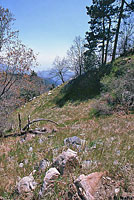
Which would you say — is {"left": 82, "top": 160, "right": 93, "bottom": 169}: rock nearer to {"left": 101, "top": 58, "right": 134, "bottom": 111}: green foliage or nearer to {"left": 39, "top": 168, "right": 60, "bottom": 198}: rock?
{"left": 39, "top": 168, "right": 60, "bottom": 198}: rock

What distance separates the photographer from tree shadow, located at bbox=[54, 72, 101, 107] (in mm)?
17547

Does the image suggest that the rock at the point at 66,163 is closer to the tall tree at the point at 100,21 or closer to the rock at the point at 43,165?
the rock at the point at 43,165

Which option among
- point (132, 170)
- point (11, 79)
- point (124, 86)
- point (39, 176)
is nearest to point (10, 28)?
point (11, 79)

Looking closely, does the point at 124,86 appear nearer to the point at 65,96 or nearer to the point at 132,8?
the point at 65,96

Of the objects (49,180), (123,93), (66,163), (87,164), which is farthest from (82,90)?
(49,180)

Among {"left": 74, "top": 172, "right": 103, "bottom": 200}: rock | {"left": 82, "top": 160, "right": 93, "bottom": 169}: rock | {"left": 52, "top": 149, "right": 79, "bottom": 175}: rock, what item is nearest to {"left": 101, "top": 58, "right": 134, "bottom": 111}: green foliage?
{"left": 82, "top": 160, "right": 93, "bottom": 169}: rock

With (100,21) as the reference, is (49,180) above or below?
below

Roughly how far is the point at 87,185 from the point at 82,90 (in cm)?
1753

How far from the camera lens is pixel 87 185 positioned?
6.47 ft

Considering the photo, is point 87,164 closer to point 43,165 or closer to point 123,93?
point 43,165

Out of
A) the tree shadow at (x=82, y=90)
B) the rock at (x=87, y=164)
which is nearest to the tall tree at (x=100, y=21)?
the tree shadow at (x=82, y=90)

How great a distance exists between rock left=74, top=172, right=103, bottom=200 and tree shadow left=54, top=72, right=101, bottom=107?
14756 mm

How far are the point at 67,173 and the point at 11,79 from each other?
958 centimetres

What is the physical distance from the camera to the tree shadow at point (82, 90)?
17547mm
